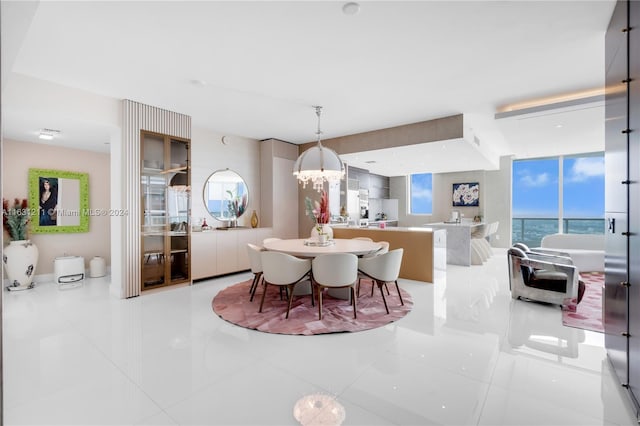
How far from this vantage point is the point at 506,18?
2.58 metres

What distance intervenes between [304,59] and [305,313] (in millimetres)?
2856

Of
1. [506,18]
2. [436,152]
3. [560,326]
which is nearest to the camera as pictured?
[506,18]

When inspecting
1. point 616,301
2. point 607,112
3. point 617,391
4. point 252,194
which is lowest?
point 617,391

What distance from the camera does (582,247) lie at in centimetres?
642

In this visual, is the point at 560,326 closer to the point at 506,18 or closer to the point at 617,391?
the point at 617,391

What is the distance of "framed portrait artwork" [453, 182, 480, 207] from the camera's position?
9062mm

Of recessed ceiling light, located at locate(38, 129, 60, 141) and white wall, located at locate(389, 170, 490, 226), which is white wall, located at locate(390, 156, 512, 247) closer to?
white wall, located at locate(389, 170, 490, 226)

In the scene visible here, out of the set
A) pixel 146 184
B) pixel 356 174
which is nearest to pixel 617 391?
pixel 146 184

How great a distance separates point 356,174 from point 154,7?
6.45 m

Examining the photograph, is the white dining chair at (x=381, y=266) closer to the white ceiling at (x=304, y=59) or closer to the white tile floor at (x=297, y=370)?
the white tile floor at (x=297, y=370)

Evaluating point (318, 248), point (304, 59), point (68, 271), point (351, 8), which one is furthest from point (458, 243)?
point (68, 271)

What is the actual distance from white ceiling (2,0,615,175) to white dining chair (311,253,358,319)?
2.13 metres

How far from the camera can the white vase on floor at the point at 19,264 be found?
16.0 ft

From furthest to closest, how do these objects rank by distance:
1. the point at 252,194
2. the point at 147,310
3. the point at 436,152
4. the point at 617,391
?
the point at 252,194
the point at 436,152
the point at 147,310
the point at 617,391
